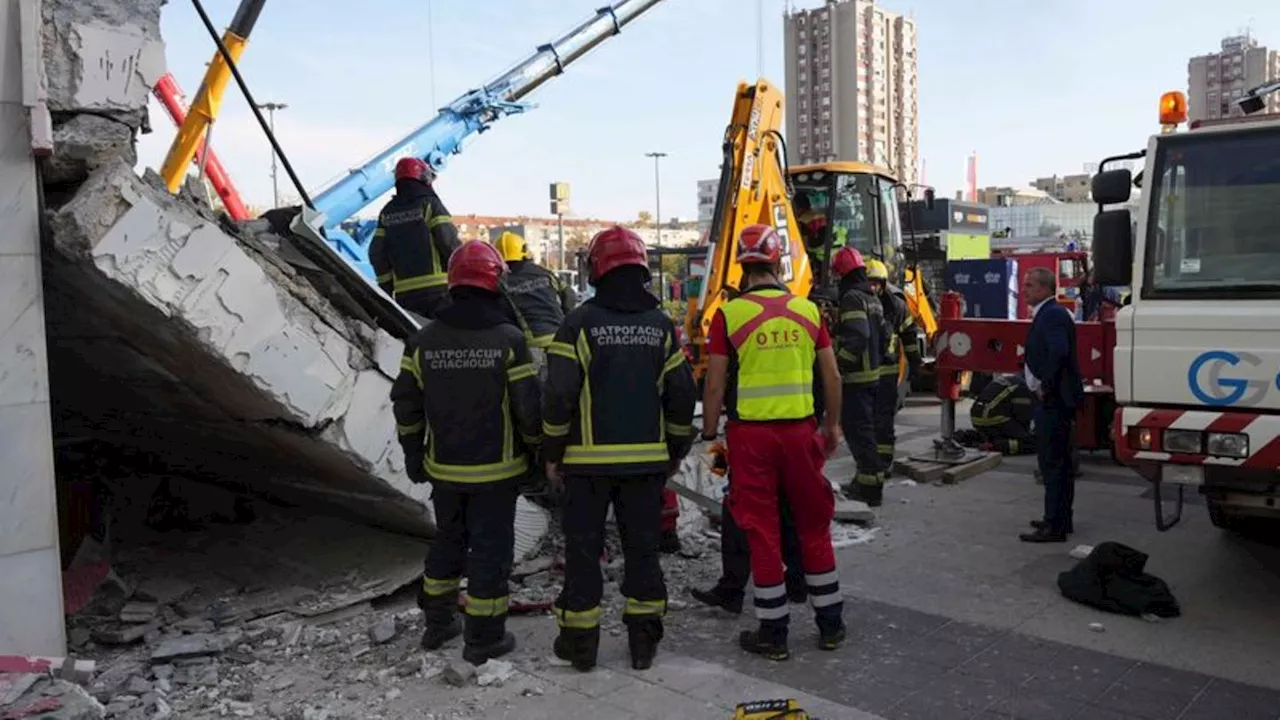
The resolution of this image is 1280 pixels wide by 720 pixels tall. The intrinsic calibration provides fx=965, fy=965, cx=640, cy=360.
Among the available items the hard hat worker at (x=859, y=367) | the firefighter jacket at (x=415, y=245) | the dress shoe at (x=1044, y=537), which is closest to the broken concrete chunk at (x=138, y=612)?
the firefighter jacket at (x=415, y=245)

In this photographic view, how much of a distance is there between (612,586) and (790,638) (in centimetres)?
120

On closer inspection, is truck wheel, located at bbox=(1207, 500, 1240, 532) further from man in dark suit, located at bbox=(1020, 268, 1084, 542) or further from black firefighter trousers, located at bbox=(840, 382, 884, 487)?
black firefighter trousers, located at bbox=(840, 382, 884, 487)

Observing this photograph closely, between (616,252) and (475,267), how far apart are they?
66 cm

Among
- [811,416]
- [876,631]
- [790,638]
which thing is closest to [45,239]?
[811,416]

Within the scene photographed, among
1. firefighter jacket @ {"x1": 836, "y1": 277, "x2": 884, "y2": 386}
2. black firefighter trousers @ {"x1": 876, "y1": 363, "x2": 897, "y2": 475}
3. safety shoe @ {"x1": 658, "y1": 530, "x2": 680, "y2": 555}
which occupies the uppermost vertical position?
firefighter jacket @ {"x1": 836, "y1": 277, "x2": 884, "y2": 386}

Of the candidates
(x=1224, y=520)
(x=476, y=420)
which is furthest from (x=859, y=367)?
(x=476, y=420)

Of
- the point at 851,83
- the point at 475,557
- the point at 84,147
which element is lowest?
the point at 475,557

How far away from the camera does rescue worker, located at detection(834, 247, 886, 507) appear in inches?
285

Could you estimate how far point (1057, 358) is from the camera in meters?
6.01

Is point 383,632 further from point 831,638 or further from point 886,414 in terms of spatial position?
point 886,414

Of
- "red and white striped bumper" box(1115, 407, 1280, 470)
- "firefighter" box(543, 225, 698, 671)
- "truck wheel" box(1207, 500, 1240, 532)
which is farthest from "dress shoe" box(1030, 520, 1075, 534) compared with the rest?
"firefighter" box(543, 225, 698, 671)

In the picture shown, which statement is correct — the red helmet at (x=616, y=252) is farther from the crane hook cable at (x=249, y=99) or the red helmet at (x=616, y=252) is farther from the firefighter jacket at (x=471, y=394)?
the crane hook cable at (x=249, y=99)

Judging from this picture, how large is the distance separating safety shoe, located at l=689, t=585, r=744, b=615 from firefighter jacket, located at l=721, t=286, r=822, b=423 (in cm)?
112

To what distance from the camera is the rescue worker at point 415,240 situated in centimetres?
579
